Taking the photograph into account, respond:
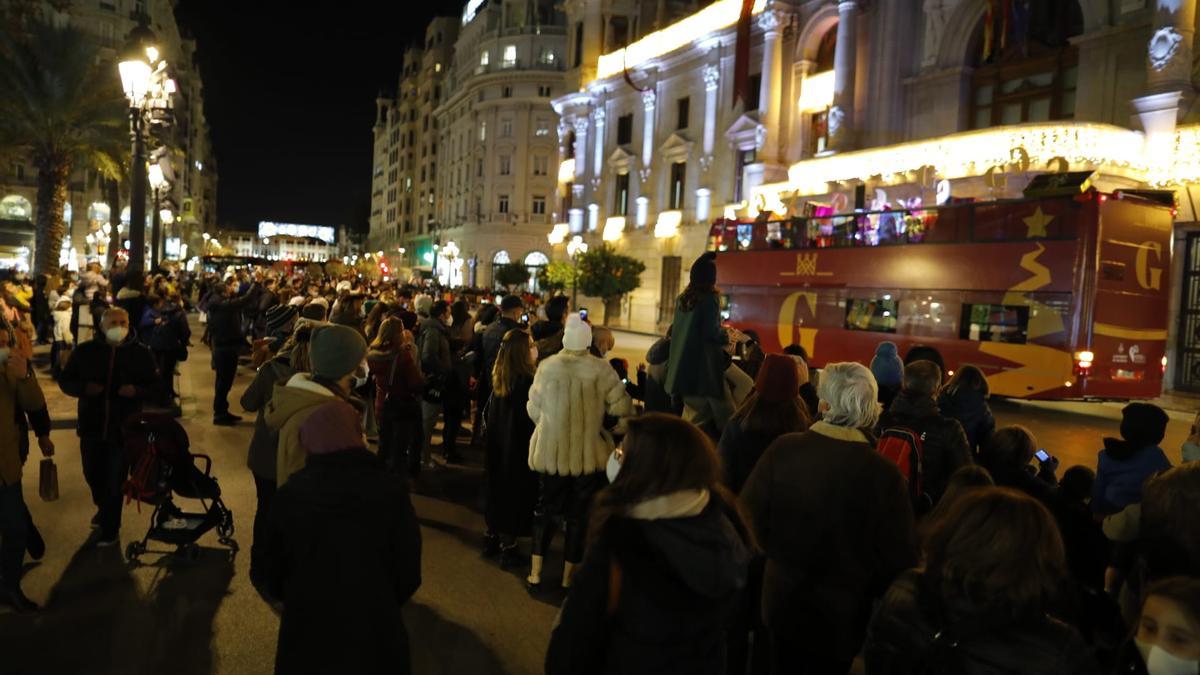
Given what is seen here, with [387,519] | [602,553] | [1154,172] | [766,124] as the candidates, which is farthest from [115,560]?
[766,124]

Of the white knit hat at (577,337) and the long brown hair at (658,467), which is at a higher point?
the white knit hat at (577,337)

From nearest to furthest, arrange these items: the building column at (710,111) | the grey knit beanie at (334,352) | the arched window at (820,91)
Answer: the grey knit beanie at (334,352)
the arched window at (820,91)
the building column at (710,111)

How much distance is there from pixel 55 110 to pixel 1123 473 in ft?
93.7

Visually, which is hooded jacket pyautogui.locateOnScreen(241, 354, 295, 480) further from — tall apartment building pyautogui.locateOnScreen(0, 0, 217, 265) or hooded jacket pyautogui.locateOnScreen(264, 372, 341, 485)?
tall apartment building pyautogui.locateOnScreen(0, 0, 217, 265)

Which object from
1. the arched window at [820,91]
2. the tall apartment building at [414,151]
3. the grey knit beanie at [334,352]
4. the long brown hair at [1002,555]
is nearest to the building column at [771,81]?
the arched window at [820,91]

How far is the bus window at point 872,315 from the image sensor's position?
701 inches

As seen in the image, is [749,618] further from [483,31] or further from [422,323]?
[483,31]

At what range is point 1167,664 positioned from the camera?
220 cm

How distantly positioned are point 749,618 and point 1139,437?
227cm

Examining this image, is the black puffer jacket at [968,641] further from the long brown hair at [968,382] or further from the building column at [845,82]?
the building column at [845,82]

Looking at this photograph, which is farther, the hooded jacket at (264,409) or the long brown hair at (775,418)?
the hooded jacket at (264,409)

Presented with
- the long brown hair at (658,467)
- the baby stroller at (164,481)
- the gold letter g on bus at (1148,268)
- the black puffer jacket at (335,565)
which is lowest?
the baby stroller at (164,481)

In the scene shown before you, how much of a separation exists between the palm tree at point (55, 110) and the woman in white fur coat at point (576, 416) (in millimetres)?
24846

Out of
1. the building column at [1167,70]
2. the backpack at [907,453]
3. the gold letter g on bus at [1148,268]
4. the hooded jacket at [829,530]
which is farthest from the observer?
the building column at [1167,70]
